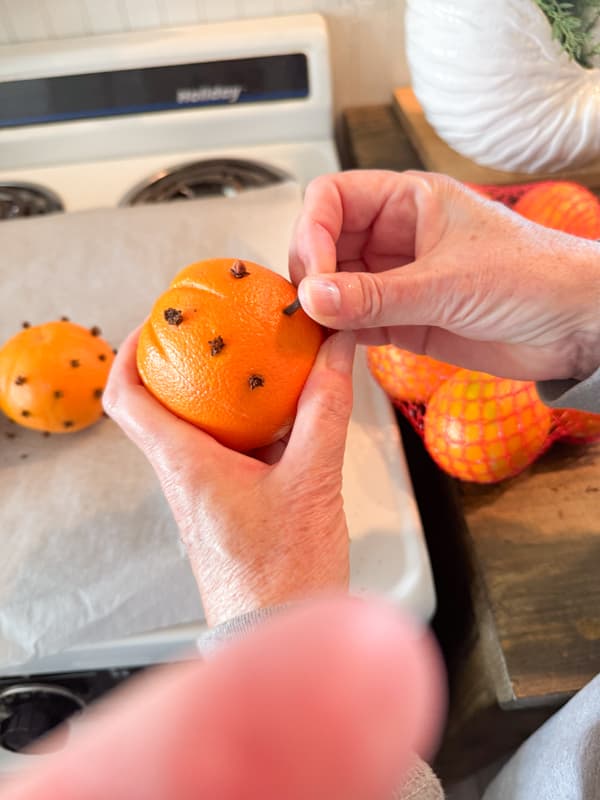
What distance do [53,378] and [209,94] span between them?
0.58 m

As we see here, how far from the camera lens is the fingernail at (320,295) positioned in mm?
443

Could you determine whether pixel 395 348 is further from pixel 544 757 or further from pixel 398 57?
pixel 398 57

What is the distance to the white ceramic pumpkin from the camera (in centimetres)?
75

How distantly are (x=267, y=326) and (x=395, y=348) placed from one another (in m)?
0.27

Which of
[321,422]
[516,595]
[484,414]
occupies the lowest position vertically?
[516,595]

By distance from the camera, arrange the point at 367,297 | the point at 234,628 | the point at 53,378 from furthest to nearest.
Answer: the point at 53,378
the point at 367,297
the point at 234,628

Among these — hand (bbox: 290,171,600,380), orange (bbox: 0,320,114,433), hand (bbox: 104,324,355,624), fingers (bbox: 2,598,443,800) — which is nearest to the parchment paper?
orange (bbox: 0,320,114,433)

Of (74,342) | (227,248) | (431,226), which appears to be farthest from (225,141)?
(431,226)

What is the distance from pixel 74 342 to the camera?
0.69 metres

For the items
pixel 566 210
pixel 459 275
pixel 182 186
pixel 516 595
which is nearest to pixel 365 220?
pixel 459 275

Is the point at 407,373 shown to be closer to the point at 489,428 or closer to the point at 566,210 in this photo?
the point at 489,428

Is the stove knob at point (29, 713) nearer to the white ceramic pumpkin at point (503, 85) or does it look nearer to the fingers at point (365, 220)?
the fingers at point (365, 220)

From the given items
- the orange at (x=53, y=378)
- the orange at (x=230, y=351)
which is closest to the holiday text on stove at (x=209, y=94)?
the orange at (x=53, y=378)

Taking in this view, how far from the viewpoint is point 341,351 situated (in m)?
0.49
